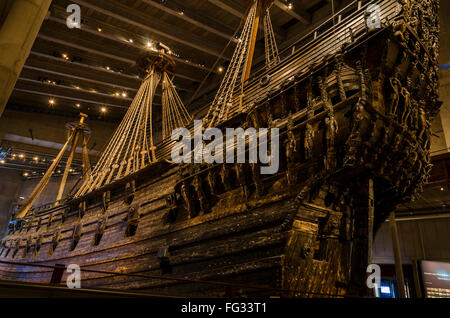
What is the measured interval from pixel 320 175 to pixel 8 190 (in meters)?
20.6

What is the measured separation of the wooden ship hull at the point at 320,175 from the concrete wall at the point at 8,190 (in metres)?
16.9

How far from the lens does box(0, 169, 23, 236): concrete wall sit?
17.2 metres

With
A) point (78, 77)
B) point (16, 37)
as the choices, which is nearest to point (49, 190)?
point (78, 77)

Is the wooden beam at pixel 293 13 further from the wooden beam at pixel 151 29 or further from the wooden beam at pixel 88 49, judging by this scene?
the wooden beam at pixel 88 49

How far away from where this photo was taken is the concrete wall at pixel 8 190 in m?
17.2

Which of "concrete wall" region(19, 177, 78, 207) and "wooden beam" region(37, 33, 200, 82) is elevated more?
"wooden beam" region(37, 33, 200, 82)

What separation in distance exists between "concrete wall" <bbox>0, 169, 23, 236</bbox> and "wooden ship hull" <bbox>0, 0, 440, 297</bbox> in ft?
55.5

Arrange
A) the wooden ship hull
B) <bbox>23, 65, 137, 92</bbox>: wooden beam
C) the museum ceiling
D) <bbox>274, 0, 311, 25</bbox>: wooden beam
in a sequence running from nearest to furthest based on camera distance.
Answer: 1. the wooden ship hull
2. <bbox>274, 0, 311, 25</bbox>: wooden beam
3. the museum ceiling
4. <bbox>23, 65, 137, 92</bbox>: wooden beam

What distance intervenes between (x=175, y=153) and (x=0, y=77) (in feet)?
11.5

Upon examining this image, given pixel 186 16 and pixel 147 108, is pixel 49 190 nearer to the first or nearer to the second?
pixel 147 108

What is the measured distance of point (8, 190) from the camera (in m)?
17.9

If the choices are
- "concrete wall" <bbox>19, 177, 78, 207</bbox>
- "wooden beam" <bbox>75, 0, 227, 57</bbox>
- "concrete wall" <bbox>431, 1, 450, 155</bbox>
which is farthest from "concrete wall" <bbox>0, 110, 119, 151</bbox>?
"concrete wall" <bbox>431, 1, 450, 155</bbox>

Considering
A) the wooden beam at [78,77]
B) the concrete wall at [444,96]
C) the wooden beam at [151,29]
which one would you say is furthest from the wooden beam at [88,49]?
the concrete wall at [444,96]

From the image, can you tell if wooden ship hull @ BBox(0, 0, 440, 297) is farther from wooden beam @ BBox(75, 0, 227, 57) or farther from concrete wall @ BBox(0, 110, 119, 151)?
concrete wall @ BBox(0, 110, 119, 151)
